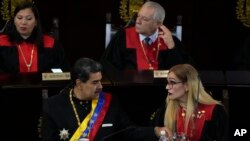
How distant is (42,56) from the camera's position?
22.5 feet

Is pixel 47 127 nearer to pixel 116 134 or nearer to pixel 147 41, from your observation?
pixel 116 134

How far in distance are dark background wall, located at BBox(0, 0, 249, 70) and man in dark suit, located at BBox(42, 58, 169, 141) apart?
347 centimetres

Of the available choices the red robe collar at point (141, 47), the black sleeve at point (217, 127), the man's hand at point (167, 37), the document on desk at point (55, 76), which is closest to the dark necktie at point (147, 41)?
the red robe collar at point (141, 47)

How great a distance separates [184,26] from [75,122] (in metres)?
3.93

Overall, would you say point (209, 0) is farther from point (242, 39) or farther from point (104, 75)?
point (104, 75)

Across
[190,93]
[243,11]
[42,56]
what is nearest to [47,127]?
[190,93]

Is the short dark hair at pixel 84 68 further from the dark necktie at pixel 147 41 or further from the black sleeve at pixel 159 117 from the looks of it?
the dark necktie at pixel 147 41

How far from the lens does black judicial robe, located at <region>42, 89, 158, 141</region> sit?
17.0ft

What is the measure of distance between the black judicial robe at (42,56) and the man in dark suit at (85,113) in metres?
1.48

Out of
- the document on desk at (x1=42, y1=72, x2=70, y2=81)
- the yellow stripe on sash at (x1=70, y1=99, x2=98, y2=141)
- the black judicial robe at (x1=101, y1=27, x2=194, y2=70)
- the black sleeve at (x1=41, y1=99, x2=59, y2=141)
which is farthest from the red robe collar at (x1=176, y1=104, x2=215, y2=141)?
the black judicial robe at (x1=101, y1=27, x2=194, y2=70)

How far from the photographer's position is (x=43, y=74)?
18.6 ft

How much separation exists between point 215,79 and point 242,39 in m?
3.26

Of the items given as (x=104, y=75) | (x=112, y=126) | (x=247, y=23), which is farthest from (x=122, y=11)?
(x=112, y=126)

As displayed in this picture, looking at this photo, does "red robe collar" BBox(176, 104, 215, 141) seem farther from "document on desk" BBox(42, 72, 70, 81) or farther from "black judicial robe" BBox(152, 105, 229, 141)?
"document on desk" BBox(42, 72, 70, 81)
